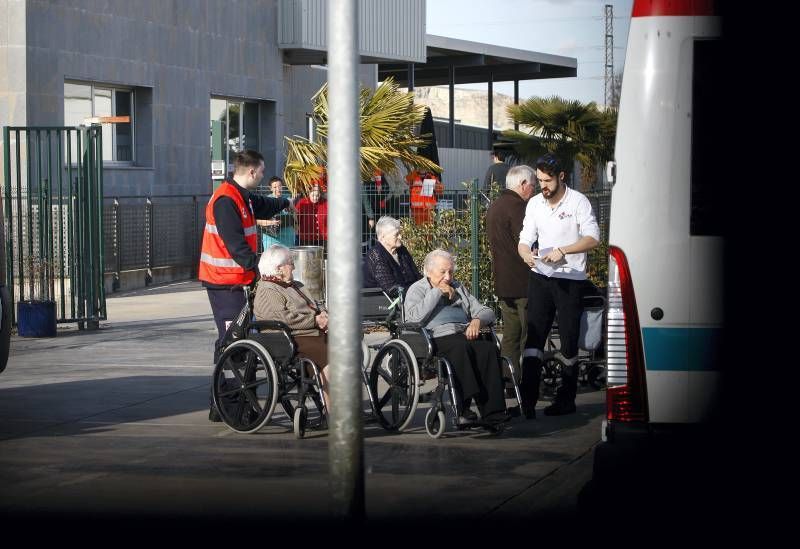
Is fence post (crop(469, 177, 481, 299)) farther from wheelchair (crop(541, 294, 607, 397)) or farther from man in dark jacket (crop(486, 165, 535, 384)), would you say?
man in dark jacket (crop(486, 165, 535, 384))

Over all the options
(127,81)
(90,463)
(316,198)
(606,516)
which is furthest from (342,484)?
(127,81)

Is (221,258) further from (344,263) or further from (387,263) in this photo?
(344,263)

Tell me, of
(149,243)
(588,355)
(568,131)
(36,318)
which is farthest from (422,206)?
(568,131)

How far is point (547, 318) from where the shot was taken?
1036 cm

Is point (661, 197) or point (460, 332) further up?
point (661, 197)

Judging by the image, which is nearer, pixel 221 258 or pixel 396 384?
pixel 396 384

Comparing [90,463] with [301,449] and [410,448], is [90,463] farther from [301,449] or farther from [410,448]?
[410,448]

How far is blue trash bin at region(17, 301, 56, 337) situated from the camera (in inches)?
622

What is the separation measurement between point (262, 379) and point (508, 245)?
8.38ft

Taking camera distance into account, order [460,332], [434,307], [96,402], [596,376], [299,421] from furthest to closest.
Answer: [596,376]
[96,402]
[434,307]
[460,332]
[299,421]

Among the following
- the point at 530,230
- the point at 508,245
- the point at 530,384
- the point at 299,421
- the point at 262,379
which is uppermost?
the point at 530,230

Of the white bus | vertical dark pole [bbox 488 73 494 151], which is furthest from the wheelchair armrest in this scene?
vertical dark pole [bbox 488 73 494 151]

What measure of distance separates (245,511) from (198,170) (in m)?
19.9

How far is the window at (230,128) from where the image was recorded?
26828 mm
